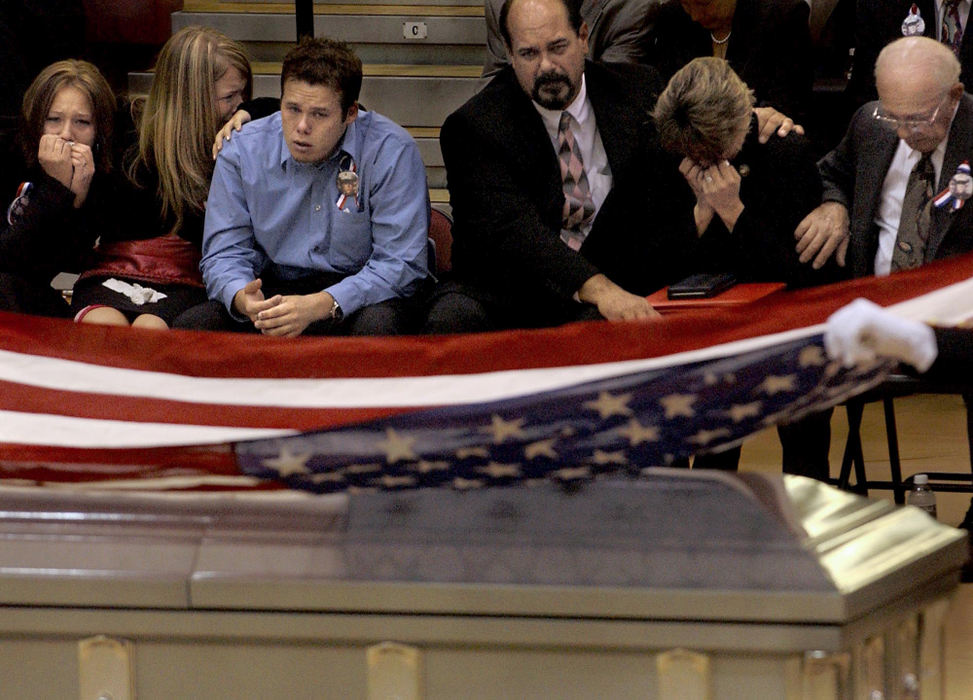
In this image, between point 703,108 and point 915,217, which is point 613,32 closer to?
point 703,108

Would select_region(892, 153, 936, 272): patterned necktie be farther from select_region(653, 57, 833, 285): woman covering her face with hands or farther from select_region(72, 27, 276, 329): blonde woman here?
select_region(72, 27, 276, 329): blonde woman

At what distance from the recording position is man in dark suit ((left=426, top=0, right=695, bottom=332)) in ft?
11.0

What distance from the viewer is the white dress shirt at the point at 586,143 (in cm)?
350

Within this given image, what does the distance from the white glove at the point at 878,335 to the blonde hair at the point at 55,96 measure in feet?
8.28

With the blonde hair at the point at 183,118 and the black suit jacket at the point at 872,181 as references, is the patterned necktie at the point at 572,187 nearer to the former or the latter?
the black suit jacket at the point at 872,181

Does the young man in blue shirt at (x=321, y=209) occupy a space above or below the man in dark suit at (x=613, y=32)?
below

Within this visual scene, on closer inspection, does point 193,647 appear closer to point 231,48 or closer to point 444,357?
point 444,357

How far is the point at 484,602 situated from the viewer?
1856 mm

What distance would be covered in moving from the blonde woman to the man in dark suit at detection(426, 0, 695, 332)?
2.28 feet

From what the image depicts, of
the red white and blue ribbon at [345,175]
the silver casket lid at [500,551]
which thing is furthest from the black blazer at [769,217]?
the silver casket lid at [500,551]

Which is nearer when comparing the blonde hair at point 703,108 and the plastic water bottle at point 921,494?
the blonde hair at point 703,108

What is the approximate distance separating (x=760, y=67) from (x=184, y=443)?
2.60 meters

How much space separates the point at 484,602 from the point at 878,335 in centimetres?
68

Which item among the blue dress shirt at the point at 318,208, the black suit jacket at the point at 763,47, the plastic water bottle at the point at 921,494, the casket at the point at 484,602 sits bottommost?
the casket at the point at 484,602
